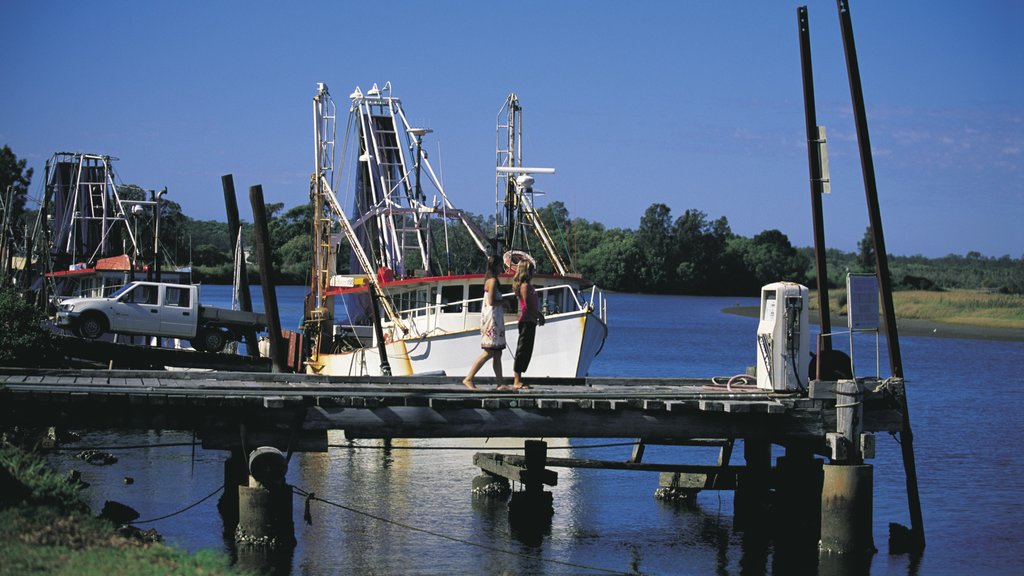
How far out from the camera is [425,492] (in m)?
23.2

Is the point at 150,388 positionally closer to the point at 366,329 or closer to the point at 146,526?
the point at 146,526

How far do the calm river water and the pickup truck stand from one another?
543cm

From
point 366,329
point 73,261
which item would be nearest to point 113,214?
point 73,261

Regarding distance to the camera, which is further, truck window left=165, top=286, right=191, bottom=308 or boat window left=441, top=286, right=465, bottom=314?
truck window left=165, top=286, right=191, bottom=308

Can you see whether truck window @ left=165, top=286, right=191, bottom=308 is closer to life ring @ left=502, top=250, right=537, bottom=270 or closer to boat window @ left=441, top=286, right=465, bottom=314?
boat window @ left=441, top=286, right=465, bottom=314

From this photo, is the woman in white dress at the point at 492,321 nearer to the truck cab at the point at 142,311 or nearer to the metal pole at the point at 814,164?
the metal pole at the point at 814,164

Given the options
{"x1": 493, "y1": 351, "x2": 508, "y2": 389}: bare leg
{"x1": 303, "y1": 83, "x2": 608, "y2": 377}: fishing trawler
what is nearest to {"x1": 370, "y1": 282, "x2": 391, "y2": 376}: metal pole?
{"x1": 303, "y1": 83, "x2": 608, "y2": 377}: fishing trawler

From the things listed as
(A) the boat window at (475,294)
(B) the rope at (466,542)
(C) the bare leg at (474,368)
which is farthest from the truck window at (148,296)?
(C) the bare leg at (474,368)

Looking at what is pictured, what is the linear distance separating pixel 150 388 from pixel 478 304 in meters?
17.1

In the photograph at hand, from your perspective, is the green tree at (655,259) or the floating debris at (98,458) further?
the green tree at (655,259)

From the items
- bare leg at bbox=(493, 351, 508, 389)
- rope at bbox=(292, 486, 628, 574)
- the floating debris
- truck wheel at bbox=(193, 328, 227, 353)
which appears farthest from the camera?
truck wheel at bbox=(193, 328, 227, 353)

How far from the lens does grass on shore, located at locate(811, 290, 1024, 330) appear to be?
8919 centimetres

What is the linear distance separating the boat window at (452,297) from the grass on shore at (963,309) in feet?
202

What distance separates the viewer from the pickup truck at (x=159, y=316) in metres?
33.9
